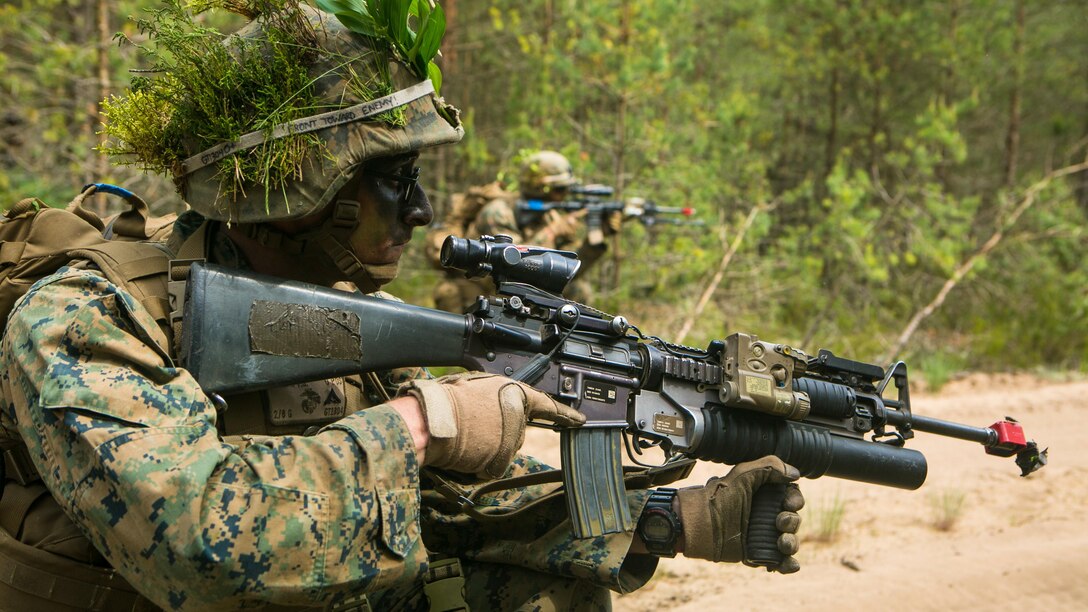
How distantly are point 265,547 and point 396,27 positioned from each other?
146cm

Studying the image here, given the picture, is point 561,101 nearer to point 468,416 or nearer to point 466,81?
point 466,81

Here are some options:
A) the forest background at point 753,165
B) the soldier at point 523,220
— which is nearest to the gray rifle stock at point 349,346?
the forest background at point 753,165

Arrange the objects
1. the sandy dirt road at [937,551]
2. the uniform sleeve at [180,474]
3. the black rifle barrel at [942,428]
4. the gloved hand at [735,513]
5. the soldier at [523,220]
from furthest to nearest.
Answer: the soldier at [523,220] < the sandy dirt road at [937,551] < the black rifle barrel at [942,428] < the gloved hand at [735,513] < the uniform sleeve at [180,474]

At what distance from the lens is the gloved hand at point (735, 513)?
2.81 meters

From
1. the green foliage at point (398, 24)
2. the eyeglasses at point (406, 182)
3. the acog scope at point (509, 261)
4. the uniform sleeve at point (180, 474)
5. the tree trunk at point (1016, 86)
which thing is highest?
the tree trunk at point (1016, 86)

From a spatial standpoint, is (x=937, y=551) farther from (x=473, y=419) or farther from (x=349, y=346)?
(x=349, y=346)

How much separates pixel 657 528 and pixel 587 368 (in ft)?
1.99

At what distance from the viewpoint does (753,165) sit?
12.6 m

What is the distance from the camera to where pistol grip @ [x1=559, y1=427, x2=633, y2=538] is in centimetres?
273

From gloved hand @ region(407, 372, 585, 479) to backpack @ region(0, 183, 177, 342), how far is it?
0.71 m

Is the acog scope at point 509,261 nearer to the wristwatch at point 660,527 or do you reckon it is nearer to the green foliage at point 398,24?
the green foliage at point 398,24

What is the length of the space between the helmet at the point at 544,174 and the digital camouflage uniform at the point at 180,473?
6.73 m

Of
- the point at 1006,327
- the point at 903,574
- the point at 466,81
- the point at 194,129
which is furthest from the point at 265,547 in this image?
the point at 466,81

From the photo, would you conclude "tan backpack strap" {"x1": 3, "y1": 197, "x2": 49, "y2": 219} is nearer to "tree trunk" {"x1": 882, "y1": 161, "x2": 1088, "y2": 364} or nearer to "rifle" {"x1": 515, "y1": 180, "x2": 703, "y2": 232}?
"rifle" {"x1": 515, "y1": 180, "x2": 703, "y2": 232}
